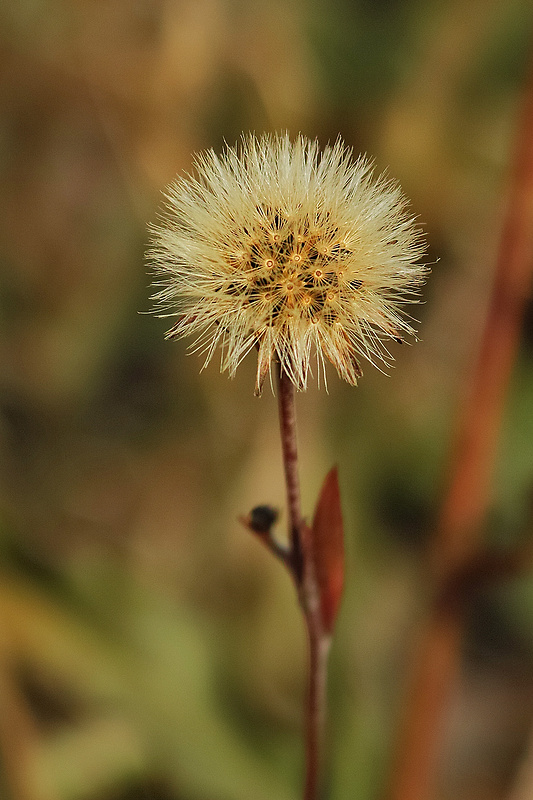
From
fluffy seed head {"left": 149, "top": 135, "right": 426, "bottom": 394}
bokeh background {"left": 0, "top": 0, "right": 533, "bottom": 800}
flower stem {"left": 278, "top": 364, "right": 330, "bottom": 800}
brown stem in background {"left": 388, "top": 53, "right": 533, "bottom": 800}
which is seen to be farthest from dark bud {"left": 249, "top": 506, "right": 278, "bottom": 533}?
bokeh background {"left": 0, "top": 0, "right": 533, "bottom": 800}

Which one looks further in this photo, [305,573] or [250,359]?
[250,359]

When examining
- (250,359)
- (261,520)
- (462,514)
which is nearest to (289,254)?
(261,520)

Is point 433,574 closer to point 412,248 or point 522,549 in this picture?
point 522,549

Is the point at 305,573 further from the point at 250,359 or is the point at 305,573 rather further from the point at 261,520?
the point at 250,359

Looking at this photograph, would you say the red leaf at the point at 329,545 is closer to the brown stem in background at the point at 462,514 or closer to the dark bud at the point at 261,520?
the dark bud at the point at 261,520

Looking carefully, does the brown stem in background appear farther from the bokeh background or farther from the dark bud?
the dark bud
